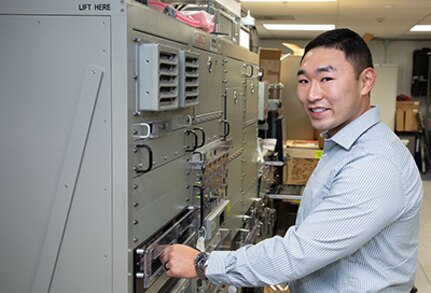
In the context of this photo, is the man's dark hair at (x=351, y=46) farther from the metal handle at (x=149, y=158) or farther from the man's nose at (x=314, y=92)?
the metal handle at (x=149, y=158)

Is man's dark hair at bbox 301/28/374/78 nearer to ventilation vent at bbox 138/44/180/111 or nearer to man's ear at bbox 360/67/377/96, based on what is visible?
man's ear at bbox 360/67/377/96

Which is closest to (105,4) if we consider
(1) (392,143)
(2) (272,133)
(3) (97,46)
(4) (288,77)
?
(3) (97,46)

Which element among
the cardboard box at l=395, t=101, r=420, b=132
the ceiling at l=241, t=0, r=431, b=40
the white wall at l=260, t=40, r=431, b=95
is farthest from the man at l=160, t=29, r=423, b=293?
the white wall at l=260, t=40, r=431, b=95

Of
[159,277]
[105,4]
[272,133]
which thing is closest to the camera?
[105,4]

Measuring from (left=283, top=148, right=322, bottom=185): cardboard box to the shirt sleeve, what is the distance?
172 inches

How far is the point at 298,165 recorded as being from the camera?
576 cm

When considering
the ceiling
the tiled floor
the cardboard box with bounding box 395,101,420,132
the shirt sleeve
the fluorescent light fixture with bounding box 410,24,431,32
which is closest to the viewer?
the shirt sleeve

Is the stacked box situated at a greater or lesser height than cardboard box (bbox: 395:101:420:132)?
lesser

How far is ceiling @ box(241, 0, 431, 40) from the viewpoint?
22.1ft

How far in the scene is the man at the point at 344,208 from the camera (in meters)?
1.34

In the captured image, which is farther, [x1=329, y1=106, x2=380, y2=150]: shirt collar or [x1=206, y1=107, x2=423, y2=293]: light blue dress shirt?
[x1=329, y1=106, x2=380, y2=150]: shirt collar

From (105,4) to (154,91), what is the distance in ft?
0.96

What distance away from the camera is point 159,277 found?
177 centimetres

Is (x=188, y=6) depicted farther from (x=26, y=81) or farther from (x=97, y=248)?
(x=97, y=248)
